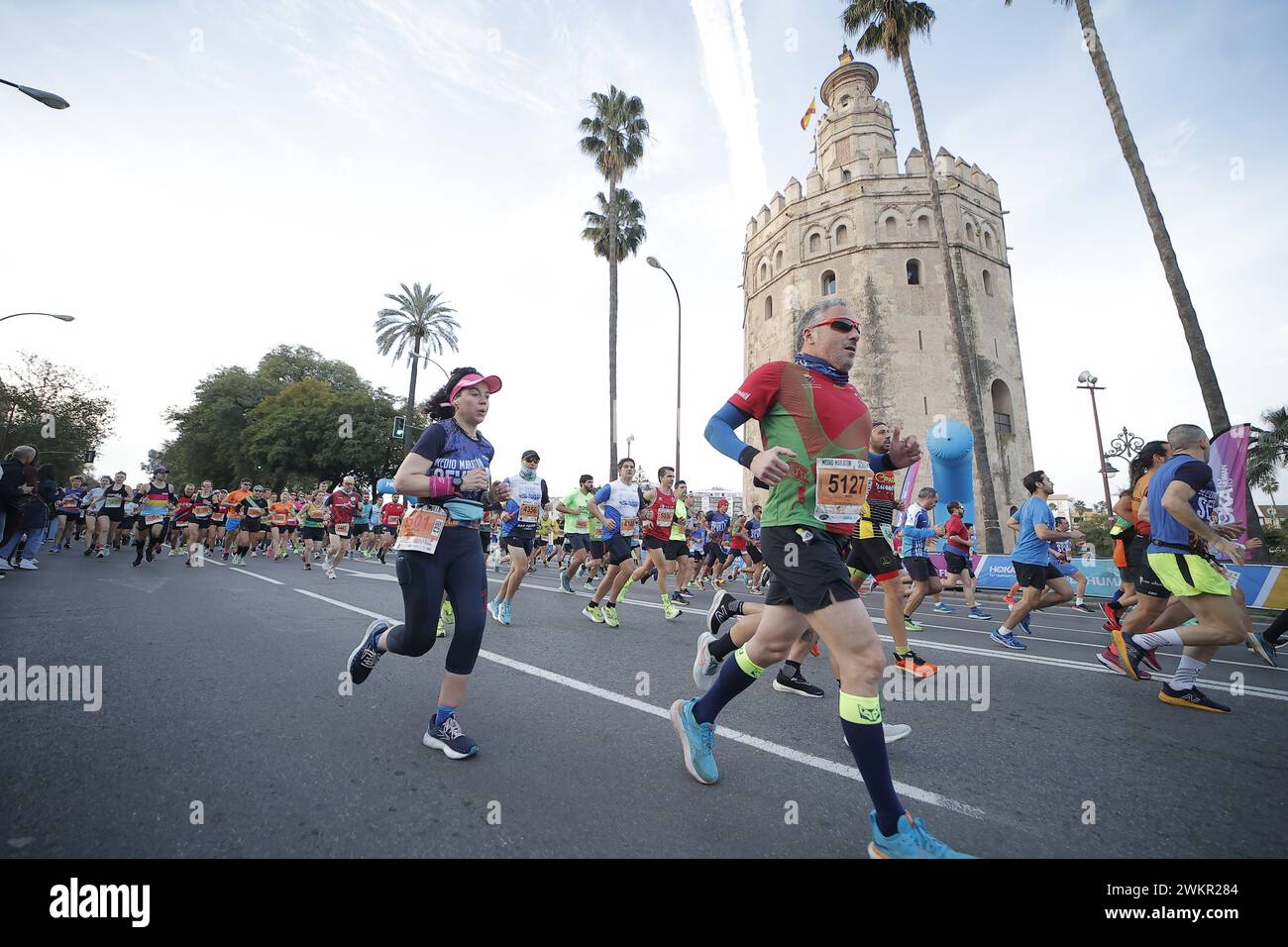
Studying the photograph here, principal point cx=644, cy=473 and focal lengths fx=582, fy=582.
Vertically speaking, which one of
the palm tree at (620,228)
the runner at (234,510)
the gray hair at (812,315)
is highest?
the palm tree at (620,228)

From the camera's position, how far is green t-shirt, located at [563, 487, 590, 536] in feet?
34.7

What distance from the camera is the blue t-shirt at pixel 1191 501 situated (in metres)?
4.45

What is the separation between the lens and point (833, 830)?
2.32 m

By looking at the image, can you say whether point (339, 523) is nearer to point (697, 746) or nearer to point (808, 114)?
point (697, 746)

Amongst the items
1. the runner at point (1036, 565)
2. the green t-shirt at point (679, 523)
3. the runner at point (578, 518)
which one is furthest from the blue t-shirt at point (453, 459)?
the green t-shirt at point (679, 523)

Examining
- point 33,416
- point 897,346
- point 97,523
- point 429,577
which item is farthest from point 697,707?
point 33,416

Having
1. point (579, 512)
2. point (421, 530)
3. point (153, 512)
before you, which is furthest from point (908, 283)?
point (421, 530)

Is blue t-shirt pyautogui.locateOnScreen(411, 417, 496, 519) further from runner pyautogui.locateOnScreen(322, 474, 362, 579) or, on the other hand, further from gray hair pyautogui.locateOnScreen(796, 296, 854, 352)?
runner pyautogui.locateOnScreen(322, 474, 362, 579)

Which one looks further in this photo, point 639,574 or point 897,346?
point 897,346

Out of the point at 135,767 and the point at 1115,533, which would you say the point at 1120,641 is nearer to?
the point at 1115,533

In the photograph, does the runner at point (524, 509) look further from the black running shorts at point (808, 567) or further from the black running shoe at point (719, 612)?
the black running shorts at point (808, 567)

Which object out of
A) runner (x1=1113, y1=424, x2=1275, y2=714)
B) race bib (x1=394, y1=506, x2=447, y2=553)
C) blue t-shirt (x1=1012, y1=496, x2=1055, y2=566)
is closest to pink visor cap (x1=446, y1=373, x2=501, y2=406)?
race bib (x1=394, y1=506, x2=447, y2=553)

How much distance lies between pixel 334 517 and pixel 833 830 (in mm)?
12800

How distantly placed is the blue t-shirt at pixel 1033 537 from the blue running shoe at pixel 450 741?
21.7ft
